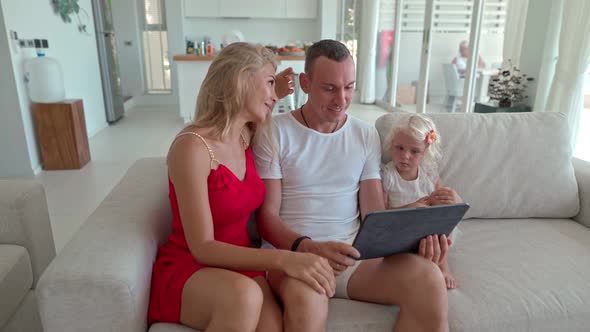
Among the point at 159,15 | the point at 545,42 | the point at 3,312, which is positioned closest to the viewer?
the point at 3,312

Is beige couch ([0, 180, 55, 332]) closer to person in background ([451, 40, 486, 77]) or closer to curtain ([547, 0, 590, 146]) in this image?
curtain ([547, 0, 590, 146])

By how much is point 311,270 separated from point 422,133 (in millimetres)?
749

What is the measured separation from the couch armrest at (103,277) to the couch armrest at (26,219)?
1.36ft

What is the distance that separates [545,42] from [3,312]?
4.13 metres

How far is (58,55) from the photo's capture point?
429cm

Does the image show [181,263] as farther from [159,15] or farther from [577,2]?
[159,15]

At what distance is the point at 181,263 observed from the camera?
121 centimetres

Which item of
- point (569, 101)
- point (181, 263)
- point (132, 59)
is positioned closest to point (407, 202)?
point (181, 263)

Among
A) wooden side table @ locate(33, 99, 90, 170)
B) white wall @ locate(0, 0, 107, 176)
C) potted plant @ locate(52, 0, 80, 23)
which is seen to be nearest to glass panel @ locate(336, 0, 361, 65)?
white wall @ locate(0, 0, 107, 176)

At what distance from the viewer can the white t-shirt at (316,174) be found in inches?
58.4

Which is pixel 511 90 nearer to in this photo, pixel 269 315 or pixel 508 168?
Result: pixel 508 168

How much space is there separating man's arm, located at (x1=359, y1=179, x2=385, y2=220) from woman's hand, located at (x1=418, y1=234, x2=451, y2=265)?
31cm

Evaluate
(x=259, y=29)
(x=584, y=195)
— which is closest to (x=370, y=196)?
(x=584, y=195)

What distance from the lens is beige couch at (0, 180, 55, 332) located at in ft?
4.60
